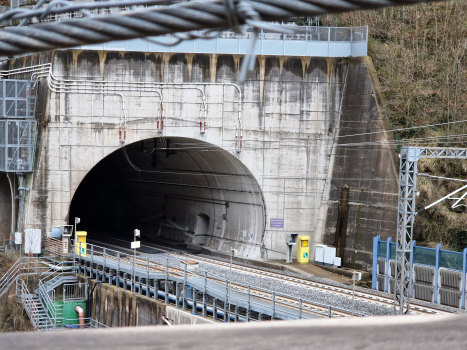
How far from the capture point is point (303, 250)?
88.6 feet

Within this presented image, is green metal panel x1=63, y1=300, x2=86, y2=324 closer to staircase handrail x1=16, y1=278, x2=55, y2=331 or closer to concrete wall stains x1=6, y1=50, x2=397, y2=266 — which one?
staircase handrail x1=16, y1=278, x2=55, y2=331

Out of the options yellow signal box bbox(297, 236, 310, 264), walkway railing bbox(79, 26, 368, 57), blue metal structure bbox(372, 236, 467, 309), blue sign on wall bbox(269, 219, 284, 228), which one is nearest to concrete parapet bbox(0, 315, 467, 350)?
blue metal structure bbox(372, 236, 467, 309)

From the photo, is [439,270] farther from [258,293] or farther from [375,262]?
[258,293]

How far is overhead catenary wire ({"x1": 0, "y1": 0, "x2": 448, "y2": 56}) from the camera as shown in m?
2.52

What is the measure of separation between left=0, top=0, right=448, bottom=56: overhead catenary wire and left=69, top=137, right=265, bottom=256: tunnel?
24604 millimetres

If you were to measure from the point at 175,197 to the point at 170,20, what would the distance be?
32.2 meters

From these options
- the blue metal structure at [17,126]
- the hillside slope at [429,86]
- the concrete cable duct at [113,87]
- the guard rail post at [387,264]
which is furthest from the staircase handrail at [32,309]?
the hillside slope at [429,86]

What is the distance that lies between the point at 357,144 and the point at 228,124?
5500 millimetres

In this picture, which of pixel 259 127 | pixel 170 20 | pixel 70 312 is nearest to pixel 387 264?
pixel 259 127

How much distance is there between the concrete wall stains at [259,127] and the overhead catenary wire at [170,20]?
23.1 m

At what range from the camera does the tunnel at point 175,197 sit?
28.7 meters

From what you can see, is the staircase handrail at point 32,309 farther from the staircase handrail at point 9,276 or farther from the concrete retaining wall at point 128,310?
the concrete retaining wall at point 128,310

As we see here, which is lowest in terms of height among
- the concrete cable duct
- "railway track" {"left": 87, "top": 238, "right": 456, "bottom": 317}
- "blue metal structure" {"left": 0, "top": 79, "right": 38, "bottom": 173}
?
"railway track" {"left": 87, "top": 238, "right": 456, "bottom": 317}

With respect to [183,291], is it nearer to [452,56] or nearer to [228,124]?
[228,124]
